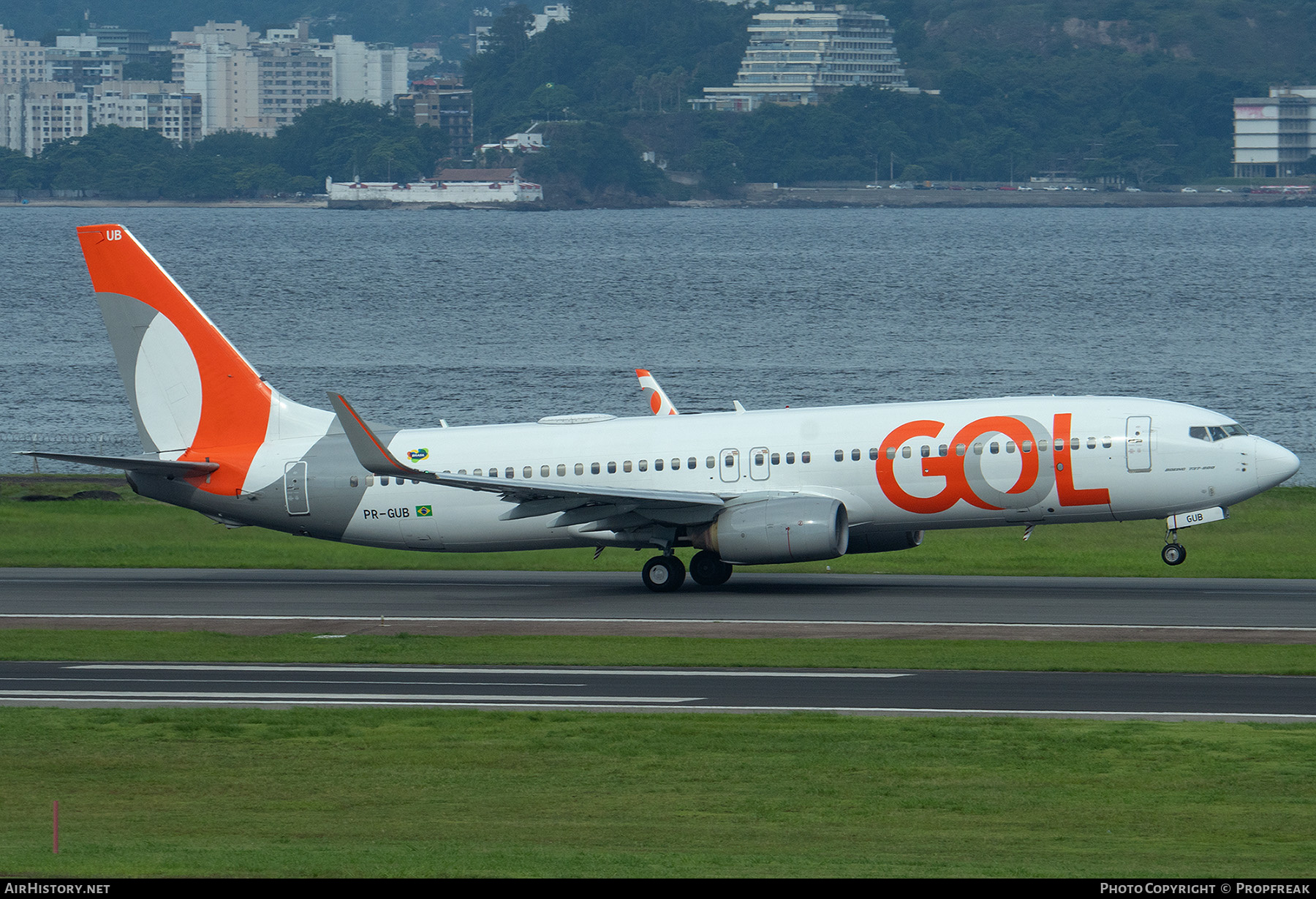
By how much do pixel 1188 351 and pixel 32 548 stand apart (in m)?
94.0

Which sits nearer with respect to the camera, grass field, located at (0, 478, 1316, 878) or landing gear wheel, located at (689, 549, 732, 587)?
grass field, located at (0, 478, 1316, 878)

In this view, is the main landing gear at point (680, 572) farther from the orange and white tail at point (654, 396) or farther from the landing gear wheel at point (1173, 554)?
the landing gear wheel at point (1173, 554)

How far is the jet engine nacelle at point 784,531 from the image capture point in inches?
1551

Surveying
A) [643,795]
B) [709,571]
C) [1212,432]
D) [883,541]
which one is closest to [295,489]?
[709,571]

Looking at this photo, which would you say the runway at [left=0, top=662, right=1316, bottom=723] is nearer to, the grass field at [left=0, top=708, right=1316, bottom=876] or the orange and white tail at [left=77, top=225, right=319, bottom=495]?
the grass field at [left=0, top=708, right=1316, bottom=876]

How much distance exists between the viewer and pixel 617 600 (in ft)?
134

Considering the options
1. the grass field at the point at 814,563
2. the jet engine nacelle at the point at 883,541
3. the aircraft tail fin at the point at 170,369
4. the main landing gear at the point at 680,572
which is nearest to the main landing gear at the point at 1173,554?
the grass field at the point at 814,563

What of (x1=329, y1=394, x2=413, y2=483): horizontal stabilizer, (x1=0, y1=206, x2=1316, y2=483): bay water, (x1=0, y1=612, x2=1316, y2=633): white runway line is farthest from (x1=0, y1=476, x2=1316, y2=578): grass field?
(x1=0, y1=206, x2=1316, y2=483): bay water

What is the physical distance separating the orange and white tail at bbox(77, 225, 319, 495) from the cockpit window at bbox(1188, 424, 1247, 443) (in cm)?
2158

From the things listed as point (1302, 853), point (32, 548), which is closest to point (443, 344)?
point (32, 548)

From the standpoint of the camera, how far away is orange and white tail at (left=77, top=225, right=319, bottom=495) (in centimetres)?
4406

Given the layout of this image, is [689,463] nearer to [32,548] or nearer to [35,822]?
[32,548]

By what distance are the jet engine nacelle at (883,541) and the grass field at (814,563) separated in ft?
9.97

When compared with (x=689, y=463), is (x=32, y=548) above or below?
below
